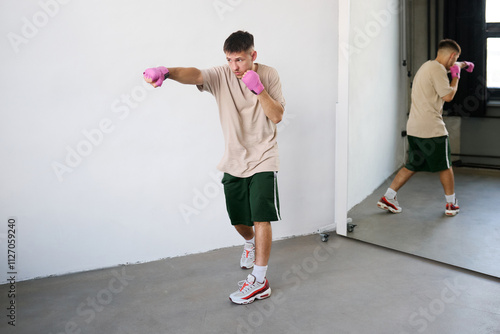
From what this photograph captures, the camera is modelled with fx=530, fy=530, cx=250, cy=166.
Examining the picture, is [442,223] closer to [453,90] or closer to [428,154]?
[428,154]

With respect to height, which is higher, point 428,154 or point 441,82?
point 441,82

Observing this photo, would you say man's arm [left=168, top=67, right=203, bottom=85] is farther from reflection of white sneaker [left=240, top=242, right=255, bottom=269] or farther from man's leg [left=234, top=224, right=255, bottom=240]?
reflection of white sneaker [left=240, top=242, right=255, bottom=269]

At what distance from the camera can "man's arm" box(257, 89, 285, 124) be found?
9.02 feet

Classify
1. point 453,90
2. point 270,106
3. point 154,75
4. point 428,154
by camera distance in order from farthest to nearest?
1. point 428,154
2. point 453,90
3. point 270,106
4. point 154,75

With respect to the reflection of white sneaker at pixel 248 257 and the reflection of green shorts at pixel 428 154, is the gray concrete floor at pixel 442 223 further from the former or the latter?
the reflection of white sneaker at pixel 248 257

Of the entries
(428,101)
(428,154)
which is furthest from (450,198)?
(428,101)

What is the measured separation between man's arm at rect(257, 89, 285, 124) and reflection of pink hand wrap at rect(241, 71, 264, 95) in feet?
0.16

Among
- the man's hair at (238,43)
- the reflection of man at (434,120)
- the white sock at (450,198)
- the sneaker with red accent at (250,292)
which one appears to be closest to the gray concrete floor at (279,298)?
the sneaker with red accent at (250,292)

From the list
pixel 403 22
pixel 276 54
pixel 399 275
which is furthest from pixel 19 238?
pixel 403 22

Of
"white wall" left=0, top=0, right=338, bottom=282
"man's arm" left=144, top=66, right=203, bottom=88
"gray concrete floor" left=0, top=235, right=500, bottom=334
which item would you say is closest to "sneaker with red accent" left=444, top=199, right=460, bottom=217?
"gray concrete floor" left=0, top=235, right=500, bottom=334

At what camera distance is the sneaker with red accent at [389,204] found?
145 inches

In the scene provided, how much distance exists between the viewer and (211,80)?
288cm

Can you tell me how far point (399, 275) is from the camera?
3.18 m

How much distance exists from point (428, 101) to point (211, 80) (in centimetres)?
148
